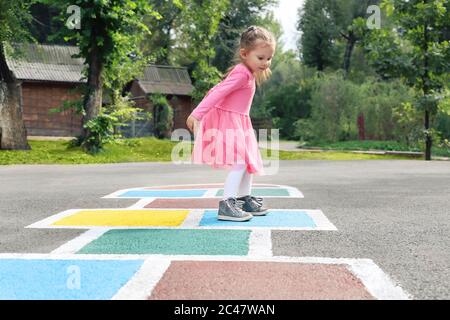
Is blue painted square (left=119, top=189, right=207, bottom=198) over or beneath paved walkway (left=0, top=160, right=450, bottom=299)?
beneath

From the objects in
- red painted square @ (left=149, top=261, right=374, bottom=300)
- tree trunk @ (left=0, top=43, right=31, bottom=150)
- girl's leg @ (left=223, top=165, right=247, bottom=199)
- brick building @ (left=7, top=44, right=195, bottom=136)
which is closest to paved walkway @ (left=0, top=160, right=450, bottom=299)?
red painted square @ (left=149, top=261, right=374, bottom=300)

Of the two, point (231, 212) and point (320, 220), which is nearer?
point (231, 212)

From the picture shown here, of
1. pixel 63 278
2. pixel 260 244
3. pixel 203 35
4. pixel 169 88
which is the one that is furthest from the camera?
pixel 169 88

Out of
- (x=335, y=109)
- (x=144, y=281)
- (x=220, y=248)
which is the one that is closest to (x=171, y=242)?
(x=220, y=248)

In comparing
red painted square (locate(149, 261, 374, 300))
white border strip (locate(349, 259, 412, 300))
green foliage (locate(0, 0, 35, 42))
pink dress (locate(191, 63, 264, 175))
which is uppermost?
green foliage (locate(0, 0, 35, 42))

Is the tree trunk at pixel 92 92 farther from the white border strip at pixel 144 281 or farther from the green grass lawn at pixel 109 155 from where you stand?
the white border strip at pixel 144 281

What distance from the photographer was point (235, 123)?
5.55m

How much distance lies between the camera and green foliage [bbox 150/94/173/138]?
3609 cm

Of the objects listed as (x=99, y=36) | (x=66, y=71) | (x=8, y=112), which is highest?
(x=66, y=71)

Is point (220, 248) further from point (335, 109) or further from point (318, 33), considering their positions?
point (318, 33)

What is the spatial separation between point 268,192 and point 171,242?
13.4 ft

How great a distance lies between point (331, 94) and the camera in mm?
30141

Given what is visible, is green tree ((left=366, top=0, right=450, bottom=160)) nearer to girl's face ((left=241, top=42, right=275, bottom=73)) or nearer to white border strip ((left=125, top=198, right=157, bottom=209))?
white border strip ((left=125, top=198, right=157, bottom=209))

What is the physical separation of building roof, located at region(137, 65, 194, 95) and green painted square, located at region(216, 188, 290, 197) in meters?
30.1
